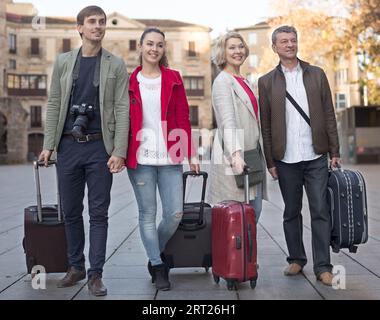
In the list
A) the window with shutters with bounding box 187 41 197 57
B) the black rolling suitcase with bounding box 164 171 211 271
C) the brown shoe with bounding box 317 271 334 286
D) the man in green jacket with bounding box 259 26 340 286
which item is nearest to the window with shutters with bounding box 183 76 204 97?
the window with shutters with bounding box 187 41 197 57

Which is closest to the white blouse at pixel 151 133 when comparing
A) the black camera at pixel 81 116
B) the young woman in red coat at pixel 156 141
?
the young woman in red coat at pixel 156 141

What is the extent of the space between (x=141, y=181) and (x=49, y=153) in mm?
694

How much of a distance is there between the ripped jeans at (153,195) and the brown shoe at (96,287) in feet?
1.42

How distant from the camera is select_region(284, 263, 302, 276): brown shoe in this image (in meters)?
4.79

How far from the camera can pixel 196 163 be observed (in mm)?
4480

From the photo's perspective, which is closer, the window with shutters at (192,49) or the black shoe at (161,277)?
the black shoe at (161,277)

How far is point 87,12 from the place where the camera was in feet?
14.1

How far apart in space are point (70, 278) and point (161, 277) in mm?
686

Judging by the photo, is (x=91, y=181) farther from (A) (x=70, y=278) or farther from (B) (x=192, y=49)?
(B) (x=192, y=49)

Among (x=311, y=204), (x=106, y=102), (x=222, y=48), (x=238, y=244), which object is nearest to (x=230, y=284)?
(x=238, y=244)

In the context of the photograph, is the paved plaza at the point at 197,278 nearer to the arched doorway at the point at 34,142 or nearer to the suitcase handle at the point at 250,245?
the suitcase handle at the point at 250,245

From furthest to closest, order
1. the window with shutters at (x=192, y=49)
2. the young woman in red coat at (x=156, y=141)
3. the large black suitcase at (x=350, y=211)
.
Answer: the window with shutters at (x=192, y=49) → the large black suitcase at (x=350, y=211) → the young woman in red coat at (x=156, y=141)

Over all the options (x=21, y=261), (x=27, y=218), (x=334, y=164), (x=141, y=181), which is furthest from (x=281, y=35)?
(x=21, y=261)

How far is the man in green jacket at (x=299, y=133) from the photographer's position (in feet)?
15.2
